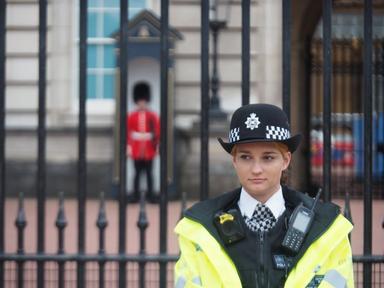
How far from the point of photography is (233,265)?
2.96 meters

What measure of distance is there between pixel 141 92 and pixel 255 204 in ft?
36.0

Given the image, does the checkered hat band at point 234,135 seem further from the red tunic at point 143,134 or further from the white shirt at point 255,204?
the red tunic at point 143,134

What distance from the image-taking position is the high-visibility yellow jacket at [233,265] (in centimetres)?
292

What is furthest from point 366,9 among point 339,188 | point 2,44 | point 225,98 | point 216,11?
point 339,188

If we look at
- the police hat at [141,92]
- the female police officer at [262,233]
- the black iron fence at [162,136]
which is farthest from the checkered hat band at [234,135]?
the police hat at [141,92]

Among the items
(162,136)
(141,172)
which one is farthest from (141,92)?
(162,136)

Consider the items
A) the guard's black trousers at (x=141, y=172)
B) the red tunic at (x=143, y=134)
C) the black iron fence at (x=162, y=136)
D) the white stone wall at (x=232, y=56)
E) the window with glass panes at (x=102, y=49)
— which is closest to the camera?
the black iron fence at (x=162, y=136)

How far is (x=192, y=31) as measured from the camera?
14836 millimetres

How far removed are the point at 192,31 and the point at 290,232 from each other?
12091 millimetres

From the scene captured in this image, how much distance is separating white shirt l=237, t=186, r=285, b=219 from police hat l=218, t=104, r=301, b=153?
0.55 ft

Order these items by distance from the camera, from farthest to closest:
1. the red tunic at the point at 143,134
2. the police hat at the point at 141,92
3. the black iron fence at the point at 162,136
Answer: the police hat at the point at 141,92
the red tunic at the point at 143,134
the black iron fence at the point at 162,136

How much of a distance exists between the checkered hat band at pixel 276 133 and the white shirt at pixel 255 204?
0.20 m

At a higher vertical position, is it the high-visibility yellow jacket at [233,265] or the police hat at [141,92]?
the police hat at [141,92]

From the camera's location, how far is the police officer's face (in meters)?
3.00
